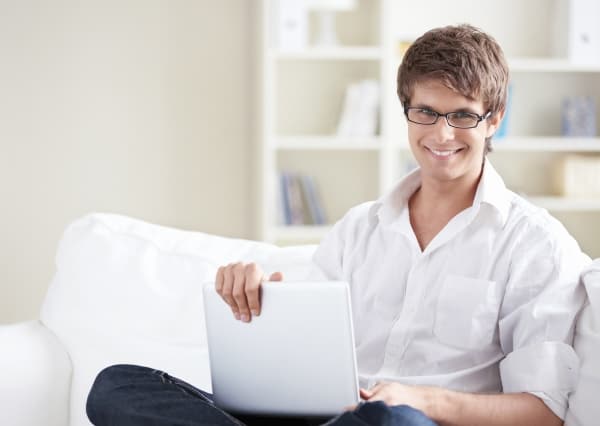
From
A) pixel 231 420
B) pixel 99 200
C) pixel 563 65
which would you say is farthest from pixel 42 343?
pixel 563 65

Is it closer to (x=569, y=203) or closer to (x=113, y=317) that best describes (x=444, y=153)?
(x=113, y=317)

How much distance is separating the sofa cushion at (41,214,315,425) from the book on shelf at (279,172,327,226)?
177 centimetres

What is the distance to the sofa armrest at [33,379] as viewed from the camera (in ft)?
5.89

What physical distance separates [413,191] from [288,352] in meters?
0.55

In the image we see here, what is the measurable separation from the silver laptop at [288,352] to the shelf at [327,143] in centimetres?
232

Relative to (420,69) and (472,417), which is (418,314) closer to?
(472,417)

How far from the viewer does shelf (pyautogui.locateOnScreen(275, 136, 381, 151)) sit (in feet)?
12.2

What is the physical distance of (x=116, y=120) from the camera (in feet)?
12.8

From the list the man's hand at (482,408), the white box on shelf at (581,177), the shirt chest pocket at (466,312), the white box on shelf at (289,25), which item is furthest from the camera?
the white box on shelf at (581,177)

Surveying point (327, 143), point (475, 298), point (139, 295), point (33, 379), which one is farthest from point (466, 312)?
point (327, 143)

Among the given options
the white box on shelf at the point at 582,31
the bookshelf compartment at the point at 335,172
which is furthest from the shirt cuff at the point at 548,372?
the white box on shelf at the point at 582,31

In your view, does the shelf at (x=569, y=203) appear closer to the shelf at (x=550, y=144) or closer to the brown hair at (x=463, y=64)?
the shelf at (x=550, y=144)

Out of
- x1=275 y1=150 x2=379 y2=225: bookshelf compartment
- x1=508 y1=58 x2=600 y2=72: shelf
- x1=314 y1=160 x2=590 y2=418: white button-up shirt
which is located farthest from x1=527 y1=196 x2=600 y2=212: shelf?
x1=314 y1=160 x2=590 y2=418: white button-up shirt

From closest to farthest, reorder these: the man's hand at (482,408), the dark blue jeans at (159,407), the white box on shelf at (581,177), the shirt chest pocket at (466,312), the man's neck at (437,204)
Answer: the dark blue jeans at (159,407)
the man's hand at (482,408)
the shirt chest pocket at (466,312)
the man's neck at (437,204)
the white box on shelf at (581,177)
